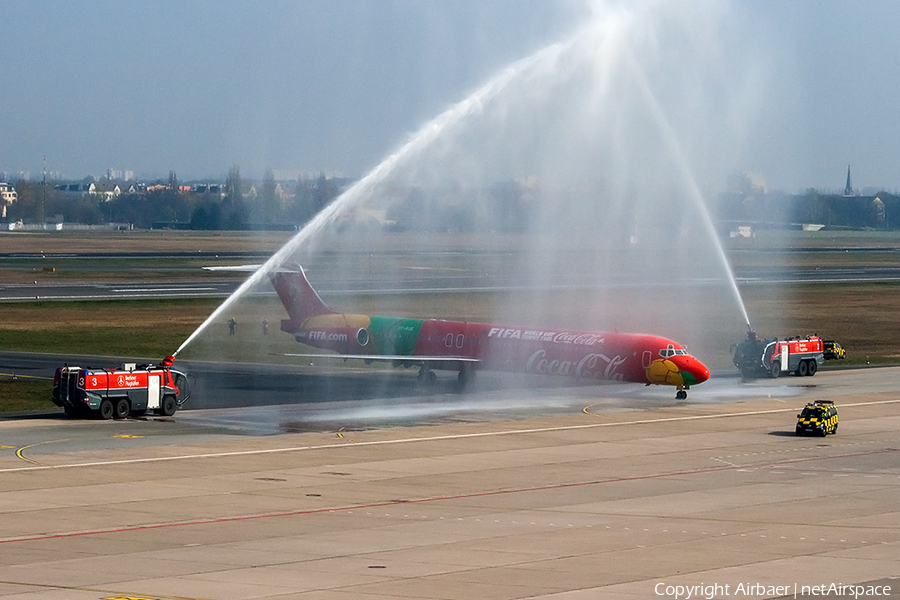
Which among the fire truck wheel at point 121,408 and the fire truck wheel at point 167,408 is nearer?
the fire truck wheel at point 121,408

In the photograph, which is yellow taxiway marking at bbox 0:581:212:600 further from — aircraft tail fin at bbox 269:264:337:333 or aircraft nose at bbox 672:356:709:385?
aircraft tail fin at bbox 269:264:337:333

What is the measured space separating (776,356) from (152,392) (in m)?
42.0

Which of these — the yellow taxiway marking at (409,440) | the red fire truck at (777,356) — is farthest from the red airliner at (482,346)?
the red fire truck at (777,356)

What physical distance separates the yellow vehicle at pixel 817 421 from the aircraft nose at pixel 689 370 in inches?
442

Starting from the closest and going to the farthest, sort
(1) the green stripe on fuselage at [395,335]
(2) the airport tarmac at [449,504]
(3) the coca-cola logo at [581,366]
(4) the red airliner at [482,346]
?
1. (2) the airport tarmac at [449,504]
2. (4) the red airliner at [482,346]
3. (3) the coca-cola logo at [581,366]
4. (1) the green stripe on fuselage at [395,335]

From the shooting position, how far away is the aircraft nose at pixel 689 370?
6950cm

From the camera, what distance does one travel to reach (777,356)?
82938mm

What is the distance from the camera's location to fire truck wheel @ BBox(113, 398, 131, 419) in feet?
195

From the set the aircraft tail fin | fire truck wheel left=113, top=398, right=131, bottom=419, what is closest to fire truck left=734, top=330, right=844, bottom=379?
the aircraft tail fin

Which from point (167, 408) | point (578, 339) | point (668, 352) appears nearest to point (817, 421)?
point (668, 352)

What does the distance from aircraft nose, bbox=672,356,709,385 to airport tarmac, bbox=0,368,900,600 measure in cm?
405

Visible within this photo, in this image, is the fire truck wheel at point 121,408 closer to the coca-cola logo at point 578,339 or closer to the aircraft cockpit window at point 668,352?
the coca-cola logo at point 578,339

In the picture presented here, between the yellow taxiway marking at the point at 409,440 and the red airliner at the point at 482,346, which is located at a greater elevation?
the red airliner at the point at 482,346

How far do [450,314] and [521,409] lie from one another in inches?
1937
